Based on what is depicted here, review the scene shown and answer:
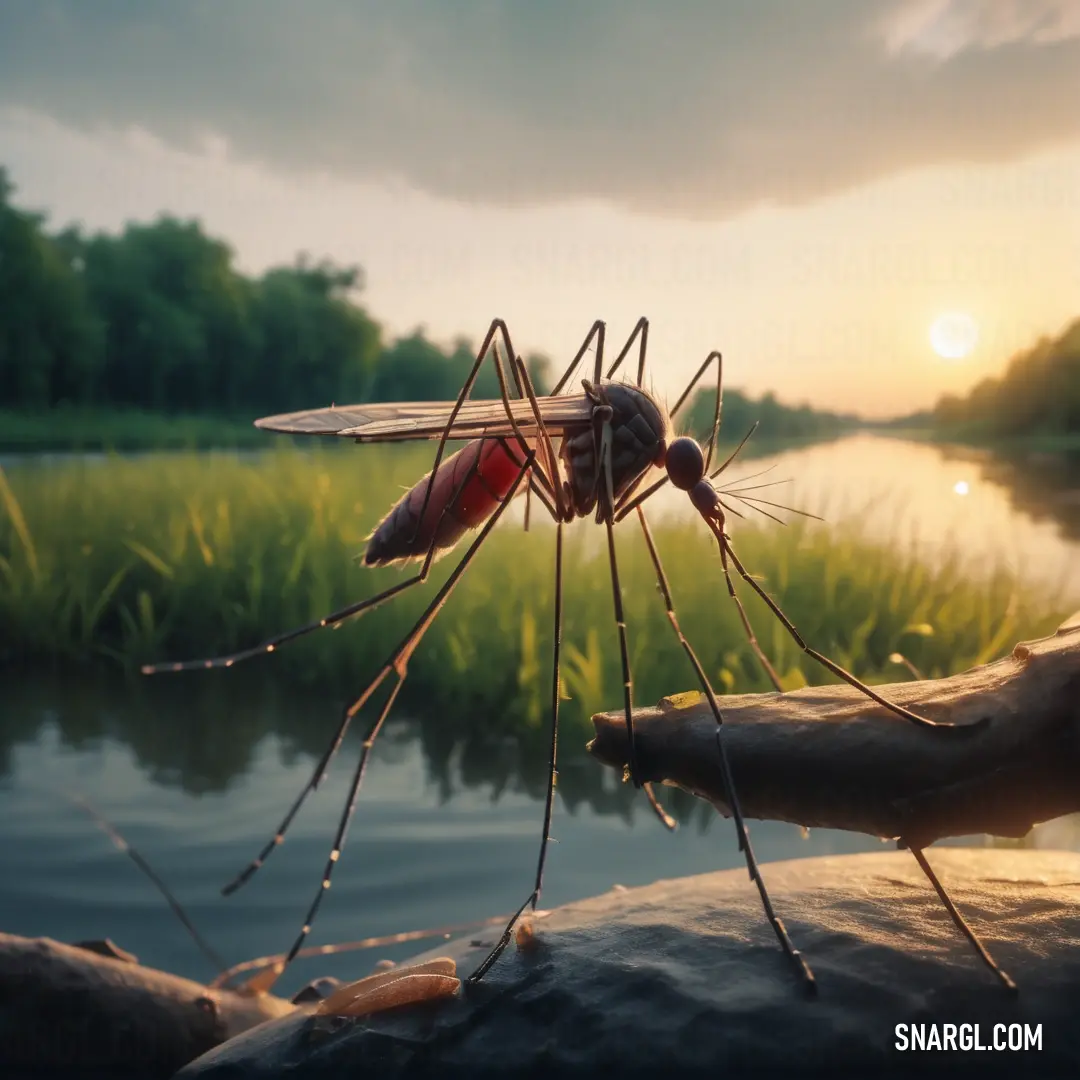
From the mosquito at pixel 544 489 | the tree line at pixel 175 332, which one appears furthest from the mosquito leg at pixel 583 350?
the tree line at pixel 175 332

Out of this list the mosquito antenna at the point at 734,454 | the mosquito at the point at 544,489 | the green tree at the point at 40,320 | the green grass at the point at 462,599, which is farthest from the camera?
the green tree at the point at 40,320

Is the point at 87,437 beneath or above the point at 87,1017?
above

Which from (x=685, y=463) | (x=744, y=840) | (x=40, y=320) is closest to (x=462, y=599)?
(x=685, y=463)

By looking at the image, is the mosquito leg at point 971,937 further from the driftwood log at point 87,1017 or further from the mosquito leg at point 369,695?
the driftwood log at point 87,1017

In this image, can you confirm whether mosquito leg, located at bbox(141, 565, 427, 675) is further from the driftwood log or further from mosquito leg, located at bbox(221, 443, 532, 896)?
the driftwood log

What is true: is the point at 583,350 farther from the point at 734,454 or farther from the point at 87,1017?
the point at 87,1017

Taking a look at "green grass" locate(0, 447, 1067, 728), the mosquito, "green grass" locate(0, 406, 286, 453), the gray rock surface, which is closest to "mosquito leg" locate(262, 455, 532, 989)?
the mosquito
